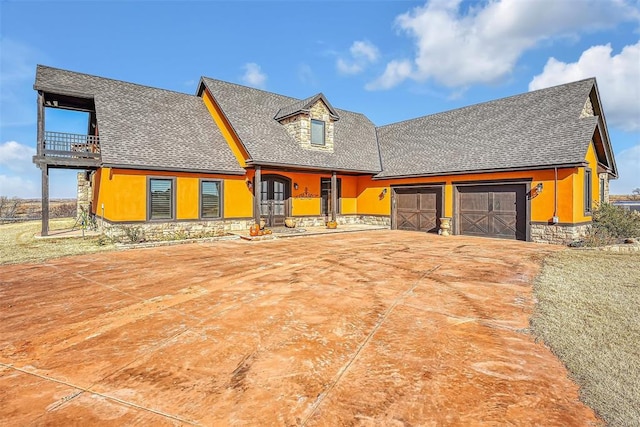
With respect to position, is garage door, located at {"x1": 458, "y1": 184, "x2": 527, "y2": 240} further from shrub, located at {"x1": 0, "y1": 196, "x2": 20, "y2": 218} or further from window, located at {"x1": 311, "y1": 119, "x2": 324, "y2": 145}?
shrub, located at {"x1": 0, "y1": 196, "x2": 20, "y2": 218}

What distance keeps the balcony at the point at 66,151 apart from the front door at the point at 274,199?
7.37 m

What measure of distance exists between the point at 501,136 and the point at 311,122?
9.63 meters

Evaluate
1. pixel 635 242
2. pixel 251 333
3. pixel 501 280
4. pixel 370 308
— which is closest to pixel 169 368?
pixel 251 333

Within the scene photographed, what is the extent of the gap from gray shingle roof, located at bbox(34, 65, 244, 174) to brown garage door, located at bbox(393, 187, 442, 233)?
353 inches

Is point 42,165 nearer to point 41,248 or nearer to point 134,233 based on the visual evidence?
point 41,248

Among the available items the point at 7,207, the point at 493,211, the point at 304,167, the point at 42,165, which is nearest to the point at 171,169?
the point at 42,165

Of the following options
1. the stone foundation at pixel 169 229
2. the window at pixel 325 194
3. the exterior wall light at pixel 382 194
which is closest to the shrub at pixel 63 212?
the stone foundation at pixel 169 229

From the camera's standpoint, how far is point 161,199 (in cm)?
1272

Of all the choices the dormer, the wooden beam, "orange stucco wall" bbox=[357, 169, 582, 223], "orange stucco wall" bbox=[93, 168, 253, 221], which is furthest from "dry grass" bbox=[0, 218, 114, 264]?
"orange stucco wall" bbox=[357, 169, 582, 223]

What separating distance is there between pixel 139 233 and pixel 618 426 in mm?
Answer: 13412

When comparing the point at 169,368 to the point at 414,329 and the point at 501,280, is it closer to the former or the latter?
the point at 414,329

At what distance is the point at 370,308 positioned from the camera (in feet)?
16.3

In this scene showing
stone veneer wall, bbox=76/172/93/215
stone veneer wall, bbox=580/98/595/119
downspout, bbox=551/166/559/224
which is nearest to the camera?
downspout, bbox=551/166/559/224

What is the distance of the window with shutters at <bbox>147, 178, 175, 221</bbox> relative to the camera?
41.0ft
